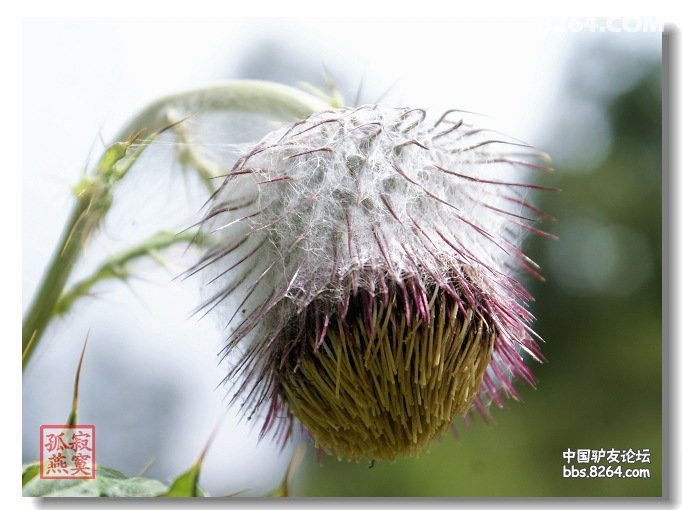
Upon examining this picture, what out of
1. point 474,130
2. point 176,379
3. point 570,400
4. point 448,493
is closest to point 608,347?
point 570,400

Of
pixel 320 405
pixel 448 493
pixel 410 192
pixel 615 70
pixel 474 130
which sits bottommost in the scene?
pixel 448 493

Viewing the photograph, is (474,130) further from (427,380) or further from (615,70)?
(615,70)

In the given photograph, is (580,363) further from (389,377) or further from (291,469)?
(389,377)

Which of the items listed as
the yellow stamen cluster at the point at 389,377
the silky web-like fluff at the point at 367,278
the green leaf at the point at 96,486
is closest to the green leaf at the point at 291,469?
the silky web-like fluff at the point at 367,278

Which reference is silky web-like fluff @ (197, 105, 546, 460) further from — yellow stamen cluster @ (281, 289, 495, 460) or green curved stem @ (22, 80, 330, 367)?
green curved stem @ (22, 80, 330, 367)

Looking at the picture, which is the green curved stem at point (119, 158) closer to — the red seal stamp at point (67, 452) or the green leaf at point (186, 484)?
the red seal stamp at point (67, 452)

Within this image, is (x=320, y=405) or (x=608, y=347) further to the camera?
(x=608, y=347)
